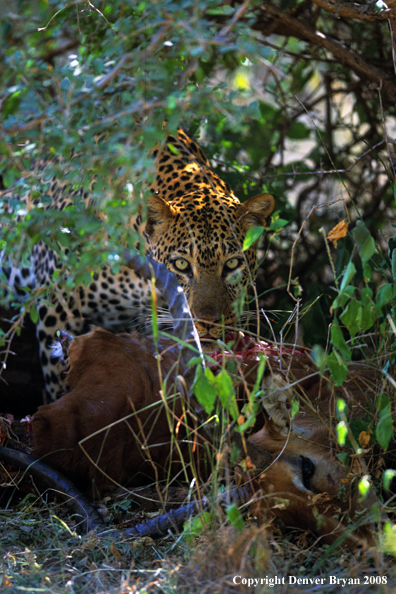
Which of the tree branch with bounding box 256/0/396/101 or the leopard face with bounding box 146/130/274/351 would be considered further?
the tree branch with bounding box 256/0/396/101

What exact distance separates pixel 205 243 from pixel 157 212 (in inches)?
13.5

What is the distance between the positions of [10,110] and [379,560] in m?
2.57

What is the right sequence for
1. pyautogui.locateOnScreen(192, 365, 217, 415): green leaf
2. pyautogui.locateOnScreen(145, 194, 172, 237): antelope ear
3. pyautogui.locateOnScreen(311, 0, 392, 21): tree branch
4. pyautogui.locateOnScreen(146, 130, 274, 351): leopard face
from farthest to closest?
pyautogui.locateOnScreen(145, 194, 172, 237): antelope ear < pyautogui.locateOnScreen(146, 130, 274, 351): leopard face < pyautogui.locateOnScreen(311, 0, 392, 21): tree branch < pyautogui.locateOnScreen(192, 365, 217, 415): green leaf

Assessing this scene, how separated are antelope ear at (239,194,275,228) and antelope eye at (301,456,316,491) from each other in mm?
1719

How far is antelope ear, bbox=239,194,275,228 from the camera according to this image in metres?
3.74

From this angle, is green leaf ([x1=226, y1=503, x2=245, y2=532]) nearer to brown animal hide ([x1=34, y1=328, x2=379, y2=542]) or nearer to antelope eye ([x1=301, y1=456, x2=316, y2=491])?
brown animal hide ([x1=34, y1=328, x2=379, y2=542])

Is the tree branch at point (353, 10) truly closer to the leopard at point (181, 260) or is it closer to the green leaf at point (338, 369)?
the leopard at point (181, 260)

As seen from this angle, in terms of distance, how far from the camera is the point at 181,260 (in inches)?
143

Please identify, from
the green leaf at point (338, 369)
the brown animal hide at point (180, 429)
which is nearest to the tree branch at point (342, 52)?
the brown animal hide at point (180, 429)

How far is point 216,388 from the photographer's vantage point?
6.80ft

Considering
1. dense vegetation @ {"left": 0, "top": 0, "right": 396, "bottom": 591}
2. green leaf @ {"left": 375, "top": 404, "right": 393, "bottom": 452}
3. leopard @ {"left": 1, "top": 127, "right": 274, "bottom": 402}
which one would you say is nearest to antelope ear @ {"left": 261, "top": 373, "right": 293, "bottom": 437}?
dense vegetation @ {"left": 0, "top": 0, "right": 396, "bottom": 591}

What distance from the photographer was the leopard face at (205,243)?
346 centimetres

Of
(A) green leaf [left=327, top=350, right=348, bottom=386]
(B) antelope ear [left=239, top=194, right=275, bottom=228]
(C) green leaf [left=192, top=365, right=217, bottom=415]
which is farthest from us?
(B) antelope ear [left=239, top=194, right=275, bottom=228]

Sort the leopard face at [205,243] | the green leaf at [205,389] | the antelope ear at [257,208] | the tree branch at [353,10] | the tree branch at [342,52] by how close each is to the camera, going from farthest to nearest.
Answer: the tree branch at [342,52] < the antelope ear at [257,208] < the leopard face at [205,243] < the tree branch at [353,10] < the green leaf at [205,389]
